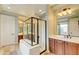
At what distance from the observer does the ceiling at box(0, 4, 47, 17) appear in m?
1.95

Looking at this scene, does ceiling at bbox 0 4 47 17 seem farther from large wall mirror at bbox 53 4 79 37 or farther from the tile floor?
the tile floor

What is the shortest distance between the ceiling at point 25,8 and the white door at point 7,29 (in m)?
0.19

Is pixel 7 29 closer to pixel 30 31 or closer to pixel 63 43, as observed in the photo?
pixel 30 31

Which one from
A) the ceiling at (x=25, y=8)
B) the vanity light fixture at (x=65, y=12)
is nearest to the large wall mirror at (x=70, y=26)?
the vanity light fixture at (x=65, y=12)

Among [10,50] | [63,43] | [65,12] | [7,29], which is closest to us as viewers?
[10,50]

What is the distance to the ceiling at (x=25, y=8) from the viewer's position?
76.9 inches

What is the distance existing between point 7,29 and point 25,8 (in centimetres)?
61

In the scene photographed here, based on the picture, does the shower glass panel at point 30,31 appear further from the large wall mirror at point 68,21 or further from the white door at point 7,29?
the large wall mirror at point 68,21

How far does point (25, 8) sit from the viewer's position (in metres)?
2.06

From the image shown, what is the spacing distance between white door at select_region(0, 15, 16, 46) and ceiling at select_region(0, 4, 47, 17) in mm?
186

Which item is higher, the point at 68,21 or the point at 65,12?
the point at 65,12

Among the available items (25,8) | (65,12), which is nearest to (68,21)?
(65,12)
